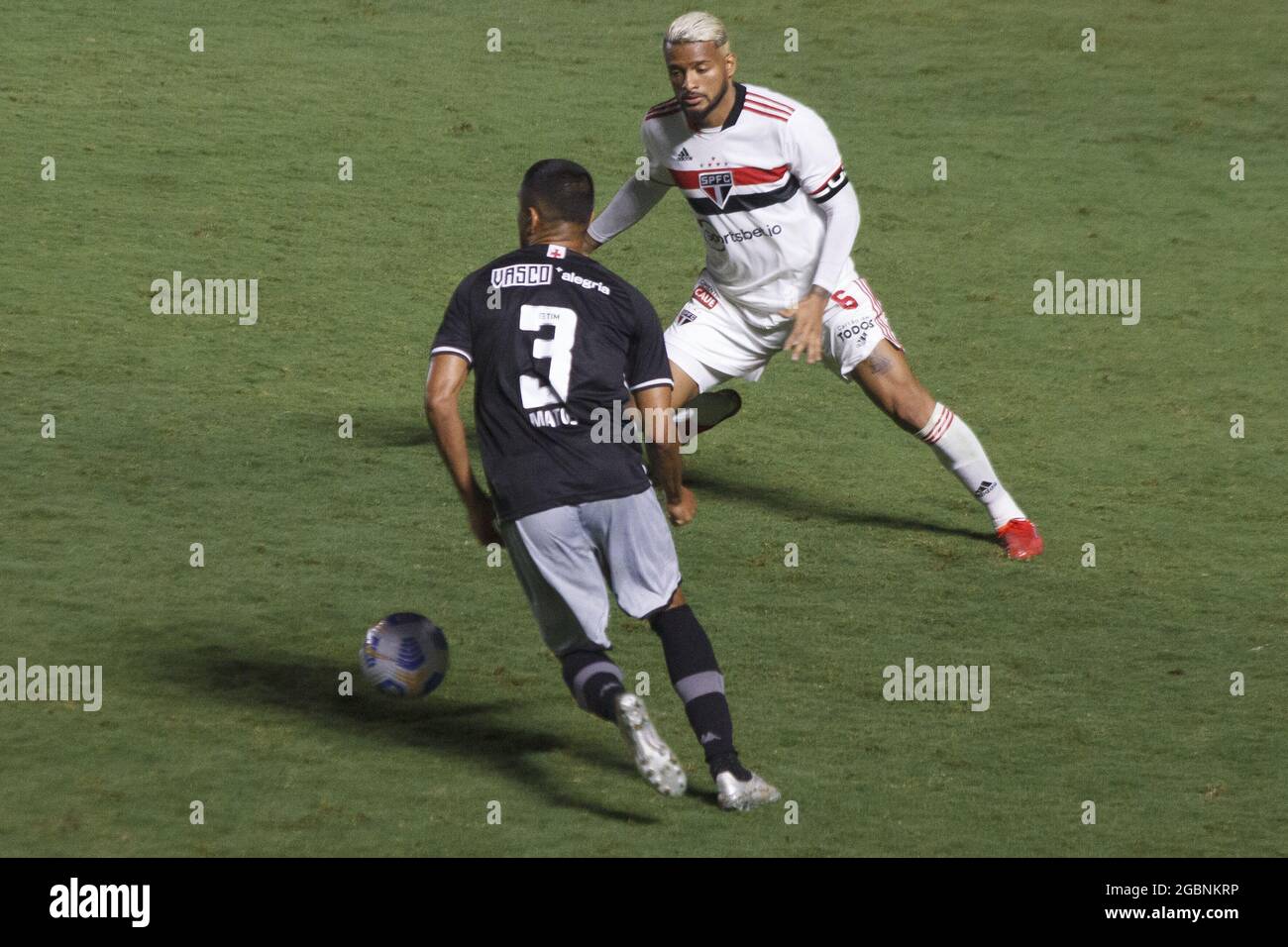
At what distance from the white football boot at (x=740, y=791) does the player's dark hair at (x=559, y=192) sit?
167cm

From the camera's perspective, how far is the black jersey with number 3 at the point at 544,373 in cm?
536

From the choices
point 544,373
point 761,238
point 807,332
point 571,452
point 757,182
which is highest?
point 757,182

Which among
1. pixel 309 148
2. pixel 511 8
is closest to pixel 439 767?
pixel 309 148

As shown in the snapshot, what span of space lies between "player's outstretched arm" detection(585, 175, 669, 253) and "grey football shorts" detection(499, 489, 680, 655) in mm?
2727

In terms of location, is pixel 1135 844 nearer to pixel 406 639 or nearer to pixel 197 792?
pixel 406 639

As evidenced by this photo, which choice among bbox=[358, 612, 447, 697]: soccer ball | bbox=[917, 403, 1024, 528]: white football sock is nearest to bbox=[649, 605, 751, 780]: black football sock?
bbox=[358, 612, 447, 697]: soccer ball

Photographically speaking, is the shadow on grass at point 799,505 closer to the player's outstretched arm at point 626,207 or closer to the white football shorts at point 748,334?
the white football shorts at point 748,334

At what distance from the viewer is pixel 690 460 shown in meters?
9.43

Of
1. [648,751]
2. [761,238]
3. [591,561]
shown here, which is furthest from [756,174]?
[648,751]

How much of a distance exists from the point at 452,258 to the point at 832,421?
3.21 m

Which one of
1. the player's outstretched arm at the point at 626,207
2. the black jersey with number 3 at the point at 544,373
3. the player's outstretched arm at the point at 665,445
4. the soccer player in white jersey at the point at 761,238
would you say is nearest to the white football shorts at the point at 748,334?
the soccer player in white jersey at the point at 761,238

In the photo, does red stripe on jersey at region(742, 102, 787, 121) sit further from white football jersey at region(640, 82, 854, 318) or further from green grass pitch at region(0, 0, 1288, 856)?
green grass pitch at region(0, 0, 1288, 856)

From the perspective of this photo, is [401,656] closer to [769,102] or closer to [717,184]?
[717,184]

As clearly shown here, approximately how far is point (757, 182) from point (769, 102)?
319 mm
